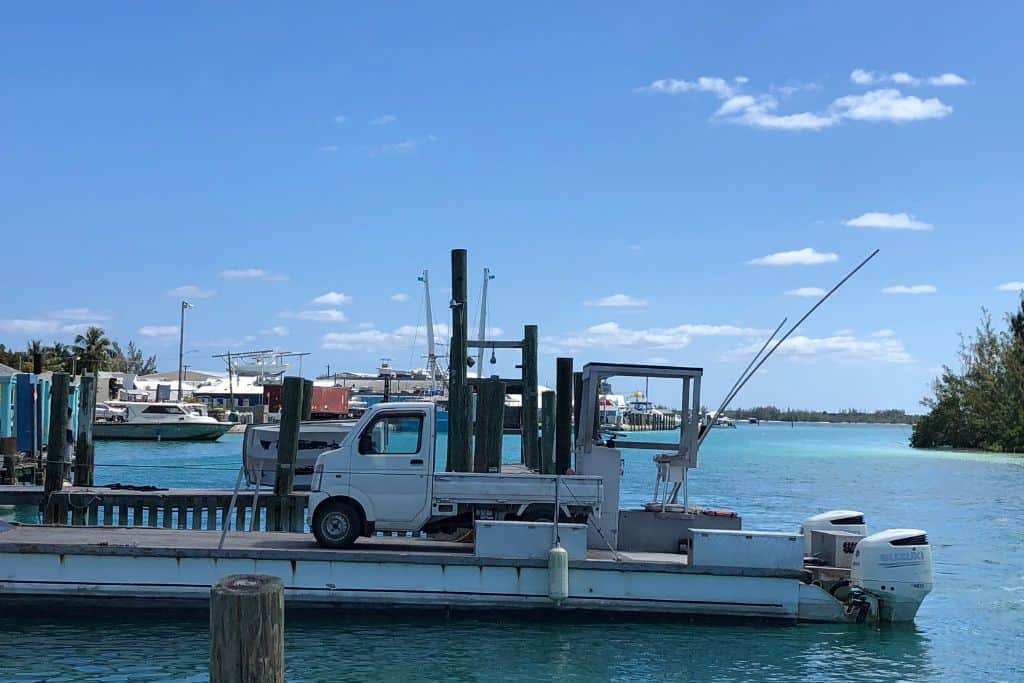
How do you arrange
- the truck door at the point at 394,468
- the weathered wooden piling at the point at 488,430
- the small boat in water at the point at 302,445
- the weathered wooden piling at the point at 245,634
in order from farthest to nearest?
the small boat in water at the point at 302,445
the weathered wooden piling at the point at 488,430
the truck door at the point at 394,468
the weathered wooden piling at the point at 245,634

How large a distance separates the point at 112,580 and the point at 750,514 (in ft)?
87.6

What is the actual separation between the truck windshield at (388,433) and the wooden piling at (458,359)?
1.71 metres

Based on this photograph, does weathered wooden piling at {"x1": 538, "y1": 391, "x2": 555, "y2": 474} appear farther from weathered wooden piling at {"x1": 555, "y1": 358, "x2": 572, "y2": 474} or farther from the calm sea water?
the calm sea water

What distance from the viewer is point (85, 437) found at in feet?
75.9

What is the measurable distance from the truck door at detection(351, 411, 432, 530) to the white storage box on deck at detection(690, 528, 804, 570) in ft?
12.3

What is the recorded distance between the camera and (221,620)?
5488mm

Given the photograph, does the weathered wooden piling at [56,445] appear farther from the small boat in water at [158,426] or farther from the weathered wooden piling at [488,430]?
the small boat in water at [158,426]

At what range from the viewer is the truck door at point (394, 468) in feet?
49.8

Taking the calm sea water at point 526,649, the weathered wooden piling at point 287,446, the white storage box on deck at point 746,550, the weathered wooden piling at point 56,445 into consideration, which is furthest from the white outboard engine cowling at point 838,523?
the weathered wooden piling at point 56,445

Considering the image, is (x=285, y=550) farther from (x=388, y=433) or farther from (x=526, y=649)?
(x=526, y=649)

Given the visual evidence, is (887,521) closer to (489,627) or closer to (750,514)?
(750,514)

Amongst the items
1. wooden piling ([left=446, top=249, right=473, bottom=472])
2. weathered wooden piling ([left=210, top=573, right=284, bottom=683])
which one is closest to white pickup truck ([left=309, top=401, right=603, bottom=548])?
wooden piling ([left=446, top=249, right=473, bottom=472])

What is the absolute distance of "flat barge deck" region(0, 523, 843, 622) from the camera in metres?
14.2

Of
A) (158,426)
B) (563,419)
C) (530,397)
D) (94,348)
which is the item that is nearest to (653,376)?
(563,419)
